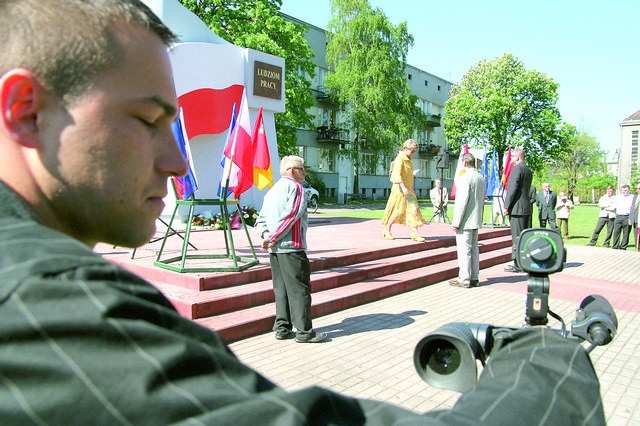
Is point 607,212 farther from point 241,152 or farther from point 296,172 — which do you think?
point 296,172

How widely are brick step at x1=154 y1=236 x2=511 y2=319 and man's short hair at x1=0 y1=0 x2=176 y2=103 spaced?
4.80 meters

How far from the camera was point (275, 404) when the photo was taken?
0.64 m

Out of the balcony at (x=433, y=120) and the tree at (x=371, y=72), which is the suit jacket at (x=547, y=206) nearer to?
the tree at (x=371, y=72)

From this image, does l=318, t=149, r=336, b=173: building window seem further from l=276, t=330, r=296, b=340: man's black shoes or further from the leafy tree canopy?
l=276, t=330, r=296, b=340: man's black shoes

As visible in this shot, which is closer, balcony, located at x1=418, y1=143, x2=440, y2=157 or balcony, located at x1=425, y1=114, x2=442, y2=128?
balcony, located at x1=425, y1=114, x2=442, y2=128

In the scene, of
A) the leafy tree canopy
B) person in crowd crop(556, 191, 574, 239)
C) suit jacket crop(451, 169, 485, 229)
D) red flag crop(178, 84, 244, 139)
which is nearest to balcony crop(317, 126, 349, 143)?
person in crowd crop(556, 191, 574, 239)

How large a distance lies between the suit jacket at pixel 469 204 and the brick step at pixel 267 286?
138cm

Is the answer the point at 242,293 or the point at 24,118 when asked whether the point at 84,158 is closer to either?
the point at 24,118

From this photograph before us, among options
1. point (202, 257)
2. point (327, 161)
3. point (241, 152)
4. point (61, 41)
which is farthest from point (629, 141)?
point (61, 41)

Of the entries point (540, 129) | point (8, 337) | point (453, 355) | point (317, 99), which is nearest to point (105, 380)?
point (8, 337)

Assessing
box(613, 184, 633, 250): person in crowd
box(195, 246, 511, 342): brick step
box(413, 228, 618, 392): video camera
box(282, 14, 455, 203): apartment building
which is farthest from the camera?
box(282, 14, 455, 203): apartment building

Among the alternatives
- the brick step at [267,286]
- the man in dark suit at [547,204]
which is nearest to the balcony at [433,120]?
the man in dark suit at [547,204]

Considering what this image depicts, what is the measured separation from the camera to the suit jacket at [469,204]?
829cm

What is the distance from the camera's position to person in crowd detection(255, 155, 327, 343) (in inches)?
211
